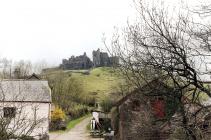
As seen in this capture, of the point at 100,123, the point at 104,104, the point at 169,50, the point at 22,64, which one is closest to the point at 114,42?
the point at 169,50

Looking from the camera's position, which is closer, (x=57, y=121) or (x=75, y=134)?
(x=75, y=134)

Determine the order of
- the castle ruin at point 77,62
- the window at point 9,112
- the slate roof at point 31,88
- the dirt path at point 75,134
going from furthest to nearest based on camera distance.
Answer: the castle ruin at point 77,62 < the slate roof at point 31,88 < the dirt path at point 75,134 < the window at point 9,112

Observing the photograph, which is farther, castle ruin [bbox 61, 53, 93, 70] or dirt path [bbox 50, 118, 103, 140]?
castle ruin [bbox 61, 53, 93, 70]

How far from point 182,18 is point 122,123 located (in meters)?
24.6

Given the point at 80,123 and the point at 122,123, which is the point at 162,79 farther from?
the point at 80,123

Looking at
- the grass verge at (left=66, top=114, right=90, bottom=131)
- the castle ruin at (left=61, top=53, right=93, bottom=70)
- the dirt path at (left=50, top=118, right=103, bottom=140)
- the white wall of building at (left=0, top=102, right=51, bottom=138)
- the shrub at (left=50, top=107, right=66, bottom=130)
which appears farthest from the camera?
the castle ruin at (left=61, top=53, right=93, bottom=70)

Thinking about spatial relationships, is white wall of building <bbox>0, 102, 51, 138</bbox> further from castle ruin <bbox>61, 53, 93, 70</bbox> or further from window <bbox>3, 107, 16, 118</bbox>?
castle ruin <bbox>61, 53, 93, 70</bbox>

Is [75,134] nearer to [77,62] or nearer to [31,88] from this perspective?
[31,88]

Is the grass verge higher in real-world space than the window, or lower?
lower

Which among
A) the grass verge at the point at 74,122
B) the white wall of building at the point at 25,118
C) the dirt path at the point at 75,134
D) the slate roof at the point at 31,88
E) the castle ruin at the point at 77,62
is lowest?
the dirt path at the point at 75,134

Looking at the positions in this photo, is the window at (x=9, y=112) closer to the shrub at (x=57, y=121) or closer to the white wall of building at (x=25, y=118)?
the white wall of building at (x=25, y=118)

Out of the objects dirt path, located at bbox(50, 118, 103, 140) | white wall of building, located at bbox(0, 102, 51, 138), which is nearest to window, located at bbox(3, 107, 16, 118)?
white wall of building, located at bbox(0, 102, 51, 138)

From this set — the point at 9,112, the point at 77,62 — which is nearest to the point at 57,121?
the point at 9,112

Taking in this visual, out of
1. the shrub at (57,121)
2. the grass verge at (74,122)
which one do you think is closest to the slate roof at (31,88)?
the shrub at (57,121)
